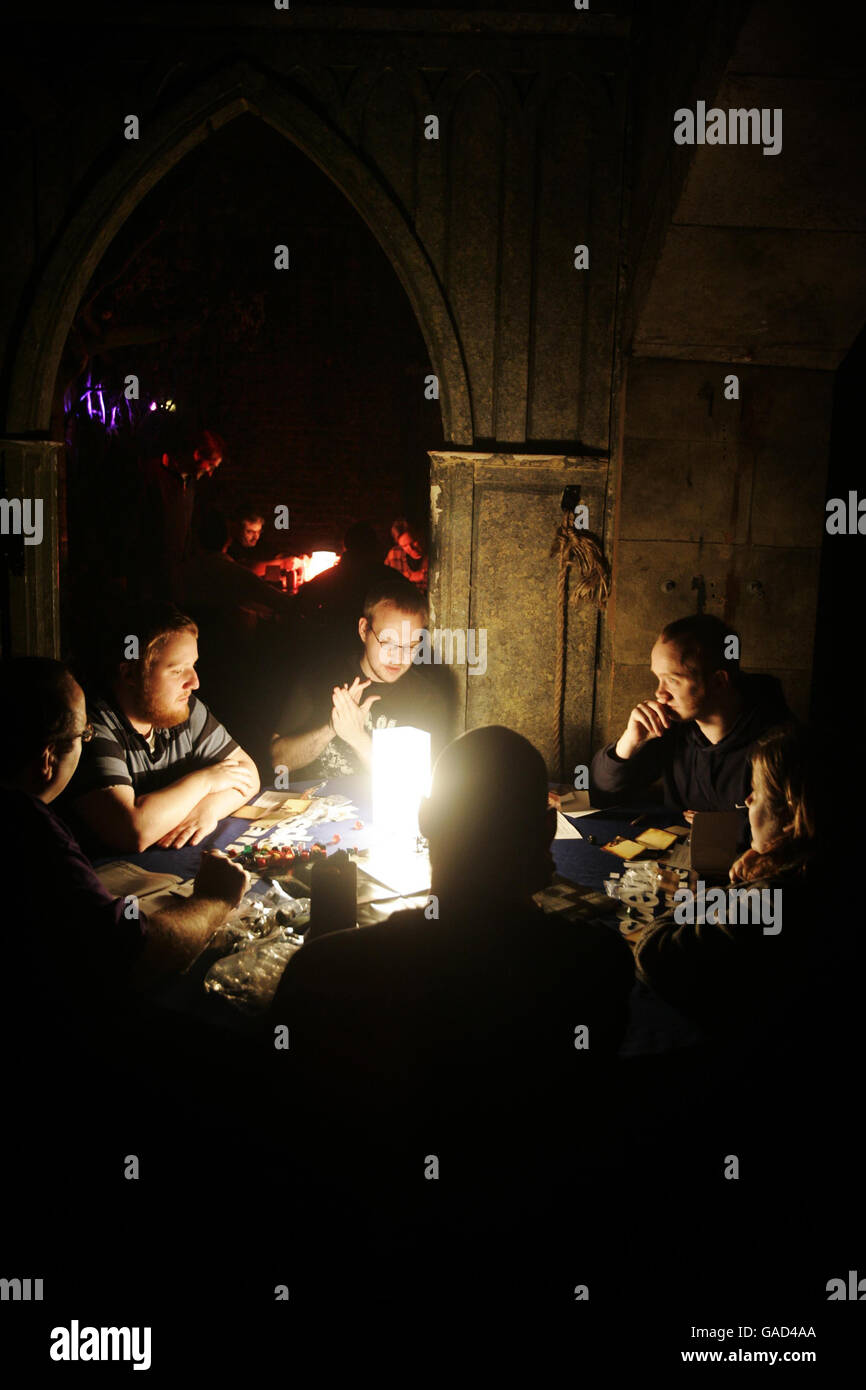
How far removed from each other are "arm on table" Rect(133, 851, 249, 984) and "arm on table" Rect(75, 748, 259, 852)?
0.62 m

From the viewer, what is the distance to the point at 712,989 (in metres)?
2.02

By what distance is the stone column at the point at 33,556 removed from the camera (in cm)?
459

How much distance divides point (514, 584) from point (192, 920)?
2.89 metres

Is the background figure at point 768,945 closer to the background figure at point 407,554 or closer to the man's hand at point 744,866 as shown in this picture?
the man's hand at point 744,866

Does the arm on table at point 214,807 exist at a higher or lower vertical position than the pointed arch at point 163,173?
lower

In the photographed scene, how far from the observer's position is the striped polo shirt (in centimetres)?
301

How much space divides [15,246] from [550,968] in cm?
455

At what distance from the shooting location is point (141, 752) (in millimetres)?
3359

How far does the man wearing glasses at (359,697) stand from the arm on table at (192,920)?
1393mm

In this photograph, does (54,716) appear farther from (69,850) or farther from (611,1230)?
(611,1230)

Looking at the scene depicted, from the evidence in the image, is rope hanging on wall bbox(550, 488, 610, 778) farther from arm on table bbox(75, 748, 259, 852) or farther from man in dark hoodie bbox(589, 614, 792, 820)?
arm on table bbox(75, 748, 259, 852)

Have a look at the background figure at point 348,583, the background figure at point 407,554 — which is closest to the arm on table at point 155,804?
the background figure at point 348,583

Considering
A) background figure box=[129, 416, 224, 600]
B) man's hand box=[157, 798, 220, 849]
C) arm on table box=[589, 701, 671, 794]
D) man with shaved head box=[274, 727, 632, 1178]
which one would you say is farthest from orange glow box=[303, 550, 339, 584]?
man with shaved head box=[274, 727, 632, 1178]
